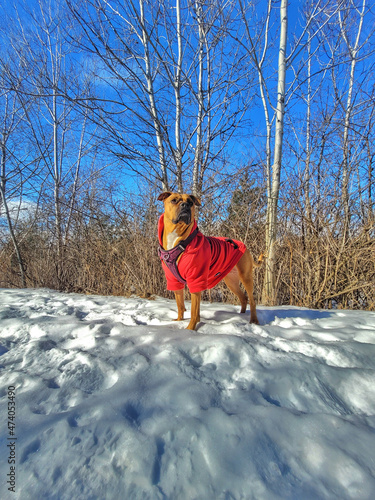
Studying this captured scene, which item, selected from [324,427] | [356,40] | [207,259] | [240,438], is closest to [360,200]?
[207,259]

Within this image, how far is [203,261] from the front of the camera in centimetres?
232

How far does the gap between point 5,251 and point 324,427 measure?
33.4 ft

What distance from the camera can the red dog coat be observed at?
7.45 ft

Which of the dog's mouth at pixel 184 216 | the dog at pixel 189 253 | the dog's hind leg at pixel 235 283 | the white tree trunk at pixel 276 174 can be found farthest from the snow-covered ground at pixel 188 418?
the white tree trunk at pixel 276 174

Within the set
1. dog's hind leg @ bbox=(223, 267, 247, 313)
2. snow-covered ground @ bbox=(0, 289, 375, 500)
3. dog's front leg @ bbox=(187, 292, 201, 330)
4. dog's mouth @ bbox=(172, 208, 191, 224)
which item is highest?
dog's mouth @ bbox=(172, 208, 191, 224)

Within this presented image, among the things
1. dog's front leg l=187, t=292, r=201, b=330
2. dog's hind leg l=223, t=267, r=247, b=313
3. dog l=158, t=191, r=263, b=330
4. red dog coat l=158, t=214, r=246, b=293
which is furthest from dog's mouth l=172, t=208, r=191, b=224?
dog's hind leg l=223, t=267, r=247, b=313

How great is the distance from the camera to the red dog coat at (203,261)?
227cm

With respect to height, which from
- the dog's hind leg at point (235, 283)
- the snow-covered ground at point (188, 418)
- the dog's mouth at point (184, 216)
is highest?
the dog's mouth at point (184, 216)

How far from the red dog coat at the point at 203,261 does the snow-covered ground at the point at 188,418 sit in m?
0.64

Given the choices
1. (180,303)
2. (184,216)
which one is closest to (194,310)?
(180,303)

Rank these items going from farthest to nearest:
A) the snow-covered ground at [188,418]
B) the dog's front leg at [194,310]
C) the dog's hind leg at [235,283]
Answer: the dog's hind leg at [235,283] < the dog's front leg at [194,310] < the snow-covered ground at [188,418]

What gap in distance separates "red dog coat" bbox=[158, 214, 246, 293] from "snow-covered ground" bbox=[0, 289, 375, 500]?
0.64m

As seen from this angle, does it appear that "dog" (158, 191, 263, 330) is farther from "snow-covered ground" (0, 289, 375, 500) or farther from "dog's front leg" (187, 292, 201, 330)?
"snow-covered ground" (0, 289, 375, 500)

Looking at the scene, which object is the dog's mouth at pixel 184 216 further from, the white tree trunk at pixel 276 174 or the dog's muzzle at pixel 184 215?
the white tree trunk at pixel 276 174
